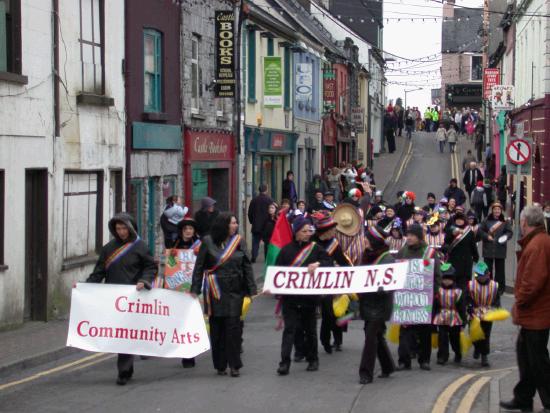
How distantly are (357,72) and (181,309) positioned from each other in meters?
47.2

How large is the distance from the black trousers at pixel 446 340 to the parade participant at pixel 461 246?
304 cm

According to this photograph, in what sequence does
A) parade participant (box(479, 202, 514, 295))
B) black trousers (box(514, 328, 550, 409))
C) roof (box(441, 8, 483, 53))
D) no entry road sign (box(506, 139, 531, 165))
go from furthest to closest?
roof (box(441, 8, 483, 53)) → no entry road sign (box(506, 139, 531, 165)) → parade participant (box(479, 202, 514, 295)) → black trousers (box(514, 328, 550, 409))

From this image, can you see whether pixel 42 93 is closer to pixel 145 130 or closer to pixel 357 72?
pixel 145 130

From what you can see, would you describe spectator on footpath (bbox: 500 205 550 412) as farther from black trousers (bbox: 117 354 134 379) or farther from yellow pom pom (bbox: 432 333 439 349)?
black trousers (bbox: 117 354 134 379)

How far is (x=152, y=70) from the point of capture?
23062 mm

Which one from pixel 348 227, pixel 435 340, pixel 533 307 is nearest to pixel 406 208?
pixel 348 227

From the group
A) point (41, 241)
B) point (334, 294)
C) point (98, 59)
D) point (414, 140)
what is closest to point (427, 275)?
point (334, 294)

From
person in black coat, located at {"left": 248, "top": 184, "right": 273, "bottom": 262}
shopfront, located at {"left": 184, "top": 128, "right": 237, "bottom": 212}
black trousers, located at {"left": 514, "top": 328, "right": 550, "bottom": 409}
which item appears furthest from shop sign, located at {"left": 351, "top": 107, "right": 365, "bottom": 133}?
black trousers, located at {"left": 514, "top": 328, "right": 550, "bottom": 409}

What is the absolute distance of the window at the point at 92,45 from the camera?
1895cm

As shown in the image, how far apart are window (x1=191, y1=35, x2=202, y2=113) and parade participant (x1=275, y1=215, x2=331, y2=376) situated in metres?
14.5

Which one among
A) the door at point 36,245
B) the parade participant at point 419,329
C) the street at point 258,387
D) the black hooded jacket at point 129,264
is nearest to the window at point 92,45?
the door at point 36,245

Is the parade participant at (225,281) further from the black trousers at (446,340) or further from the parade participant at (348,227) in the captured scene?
the parade participant at (348,227)

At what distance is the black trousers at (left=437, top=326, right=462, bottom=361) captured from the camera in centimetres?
1282

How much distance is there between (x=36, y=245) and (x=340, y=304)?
Answer: 21.0 feet
